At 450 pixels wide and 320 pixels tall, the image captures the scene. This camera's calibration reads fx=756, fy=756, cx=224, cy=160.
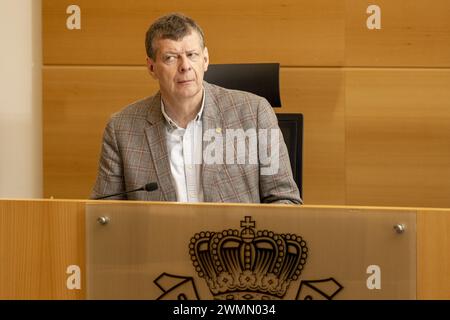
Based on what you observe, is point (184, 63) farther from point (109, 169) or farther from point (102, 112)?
point (102, 112)

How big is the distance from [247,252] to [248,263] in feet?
0.07

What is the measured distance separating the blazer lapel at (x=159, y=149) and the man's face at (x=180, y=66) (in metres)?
0.06

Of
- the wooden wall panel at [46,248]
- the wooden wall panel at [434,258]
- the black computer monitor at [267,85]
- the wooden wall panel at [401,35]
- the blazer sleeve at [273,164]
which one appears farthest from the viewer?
the wooden wall panel at [401,35]

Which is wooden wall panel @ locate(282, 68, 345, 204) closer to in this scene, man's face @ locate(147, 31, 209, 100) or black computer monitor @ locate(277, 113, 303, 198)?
black computer monitor @ locate(277, 113, 303, 198)

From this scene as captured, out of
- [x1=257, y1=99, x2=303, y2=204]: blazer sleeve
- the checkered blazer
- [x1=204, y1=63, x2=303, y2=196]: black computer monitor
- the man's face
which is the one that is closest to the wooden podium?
the checkered blazer

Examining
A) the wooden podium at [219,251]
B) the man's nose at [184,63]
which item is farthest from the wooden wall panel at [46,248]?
the man's nose at [184,63]

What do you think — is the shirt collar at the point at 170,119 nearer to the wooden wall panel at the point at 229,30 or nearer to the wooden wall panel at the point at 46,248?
the wooden wall panel at the point at 46,248

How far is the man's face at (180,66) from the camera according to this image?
2.05 meters

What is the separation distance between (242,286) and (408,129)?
4.20 feet

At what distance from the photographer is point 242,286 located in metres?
1.52

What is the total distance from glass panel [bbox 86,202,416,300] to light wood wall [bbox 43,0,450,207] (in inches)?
40.2

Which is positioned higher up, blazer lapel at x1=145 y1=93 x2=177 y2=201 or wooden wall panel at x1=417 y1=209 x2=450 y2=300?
blazer lapel at x1=145 y1=93 x2=177 y2=201

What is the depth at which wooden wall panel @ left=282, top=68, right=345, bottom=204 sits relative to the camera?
100 inches

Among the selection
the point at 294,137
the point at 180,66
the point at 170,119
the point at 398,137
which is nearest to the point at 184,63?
the point at 180,66
